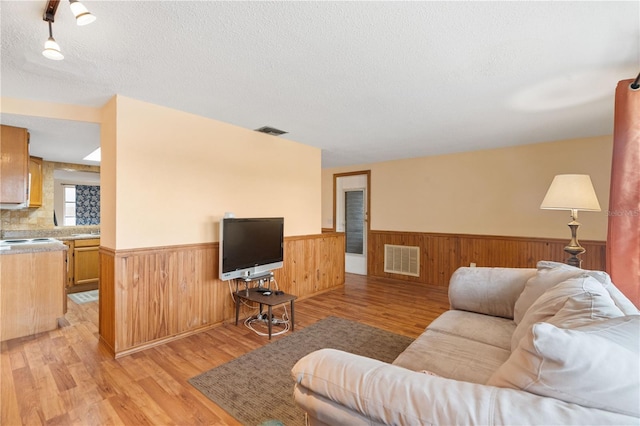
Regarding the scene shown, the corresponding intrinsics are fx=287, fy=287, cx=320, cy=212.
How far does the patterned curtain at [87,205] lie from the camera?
5160 mm

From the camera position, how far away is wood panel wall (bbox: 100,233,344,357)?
2.51 m

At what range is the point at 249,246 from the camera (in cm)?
316

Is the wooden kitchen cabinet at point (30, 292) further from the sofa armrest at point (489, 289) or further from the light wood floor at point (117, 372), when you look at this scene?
the sofa armrest at point (489, 289)

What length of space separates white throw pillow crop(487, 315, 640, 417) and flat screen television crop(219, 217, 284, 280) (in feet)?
8.38

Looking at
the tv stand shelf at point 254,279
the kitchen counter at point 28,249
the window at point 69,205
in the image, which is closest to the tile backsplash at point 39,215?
the window at point 69,205

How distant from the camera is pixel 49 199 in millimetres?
4660

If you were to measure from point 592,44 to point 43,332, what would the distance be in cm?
523

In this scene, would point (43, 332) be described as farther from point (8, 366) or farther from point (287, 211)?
point (287, 211)

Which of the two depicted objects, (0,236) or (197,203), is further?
(0,236)

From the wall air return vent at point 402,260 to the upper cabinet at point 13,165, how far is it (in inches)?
205

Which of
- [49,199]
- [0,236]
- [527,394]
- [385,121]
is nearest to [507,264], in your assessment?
[385,121]

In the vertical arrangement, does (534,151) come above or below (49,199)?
above

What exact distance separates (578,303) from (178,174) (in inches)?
122

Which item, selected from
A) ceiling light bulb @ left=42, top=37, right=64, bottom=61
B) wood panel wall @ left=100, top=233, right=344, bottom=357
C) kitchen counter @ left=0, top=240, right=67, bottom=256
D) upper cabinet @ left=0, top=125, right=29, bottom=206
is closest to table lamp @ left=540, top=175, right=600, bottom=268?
wood panel wall @ left=100, top=233, right=344, bottom=357
